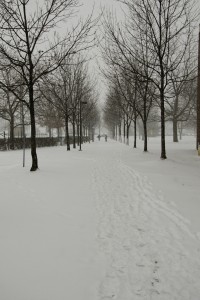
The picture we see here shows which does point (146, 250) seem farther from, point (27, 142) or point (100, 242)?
point (27, 142)

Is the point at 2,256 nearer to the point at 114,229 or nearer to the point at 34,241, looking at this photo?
the point at 34,241

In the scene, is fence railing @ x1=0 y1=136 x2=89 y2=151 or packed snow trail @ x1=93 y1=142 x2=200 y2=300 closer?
packed snow trail @ x1=93 y1=142 x2=200 y2=300

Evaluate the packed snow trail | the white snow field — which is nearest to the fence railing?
the white snow field

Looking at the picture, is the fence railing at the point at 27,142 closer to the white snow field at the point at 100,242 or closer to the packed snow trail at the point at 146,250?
the white snow field at the point at 100,242

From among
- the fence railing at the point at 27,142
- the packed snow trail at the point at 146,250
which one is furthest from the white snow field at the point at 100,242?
the fence railing at the point at 27,142

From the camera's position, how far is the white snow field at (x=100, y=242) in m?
3.17

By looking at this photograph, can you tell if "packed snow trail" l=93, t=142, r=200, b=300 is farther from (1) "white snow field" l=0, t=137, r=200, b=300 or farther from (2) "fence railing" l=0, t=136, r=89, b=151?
(2) "fence railing" l=0, t=136, r=89, b=151

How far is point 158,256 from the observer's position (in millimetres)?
3918

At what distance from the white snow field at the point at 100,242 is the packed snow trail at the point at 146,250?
11 mm

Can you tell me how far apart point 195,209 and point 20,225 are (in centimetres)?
365

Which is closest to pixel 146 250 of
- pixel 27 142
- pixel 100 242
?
pixel 100 242

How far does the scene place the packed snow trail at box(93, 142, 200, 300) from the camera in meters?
3.14

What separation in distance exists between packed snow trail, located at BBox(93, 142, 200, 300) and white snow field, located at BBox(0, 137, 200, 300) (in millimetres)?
11

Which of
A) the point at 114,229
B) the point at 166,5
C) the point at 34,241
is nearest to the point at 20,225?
the point at 34,241
